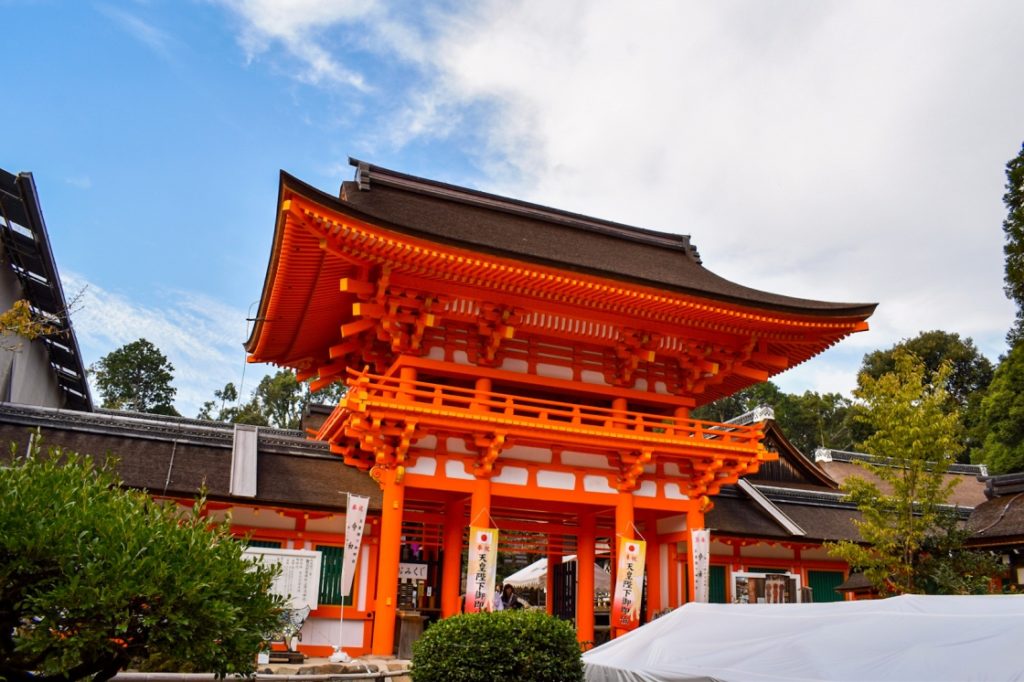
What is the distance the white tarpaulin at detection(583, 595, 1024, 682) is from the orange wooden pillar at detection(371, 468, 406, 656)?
510 cm

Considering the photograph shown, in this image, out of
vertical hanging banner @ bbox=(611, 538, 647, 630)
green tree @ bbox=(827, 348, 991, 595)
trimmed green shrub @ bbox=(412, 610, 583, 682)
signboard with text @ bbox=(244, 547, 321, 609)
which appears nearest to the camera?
trimmed green shrub @ bbox=(412, 610, 583, 682)

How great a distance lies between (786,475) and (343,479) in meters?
18.5

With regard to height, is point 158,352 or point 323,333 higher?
point 158,352

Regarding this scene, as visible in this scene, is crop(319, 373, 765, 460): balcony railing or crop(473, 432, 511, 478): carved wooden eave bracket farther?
crop(473, 432, 511, 478): carved wooden eave bracket

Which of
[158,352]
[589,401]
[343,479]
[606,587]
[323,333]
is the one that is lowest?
[606,587]

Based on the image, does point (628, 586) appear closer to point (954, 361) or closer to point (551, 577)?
point (551, 577)

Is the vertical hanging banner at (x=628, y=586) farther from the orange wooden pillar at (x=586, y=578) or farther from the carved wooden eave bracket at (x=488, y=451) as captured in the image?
the carved wooden eave bracket at (x=488, y=451)

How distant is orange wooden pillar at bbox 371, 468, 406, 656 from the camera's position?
13336mm

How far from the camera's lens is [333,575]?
572 inches

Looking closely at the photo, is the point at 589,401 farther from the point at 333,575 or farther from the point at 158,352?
the point at 158,352

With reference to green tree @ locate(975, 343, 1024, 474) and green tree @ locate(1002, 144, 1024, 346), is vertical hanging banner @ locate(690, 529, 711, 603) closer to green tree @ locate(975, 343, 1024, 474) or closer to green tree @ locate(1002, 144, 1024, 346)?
green tree @ locate(1002, 144, 1024, 346)

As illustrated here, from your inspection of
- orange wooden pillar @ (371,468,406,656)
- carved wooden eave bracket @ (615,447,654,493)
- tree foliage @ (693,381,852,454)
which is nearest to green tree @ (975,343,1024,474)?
tree foliage @ (693,381,852,454)

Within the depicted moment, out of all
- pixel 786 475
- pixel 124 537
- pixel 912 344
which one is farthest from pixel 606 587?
pixel 912 344

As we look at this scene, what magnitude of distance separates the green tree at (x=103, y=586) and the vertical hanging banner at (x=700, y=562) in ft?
37.0
